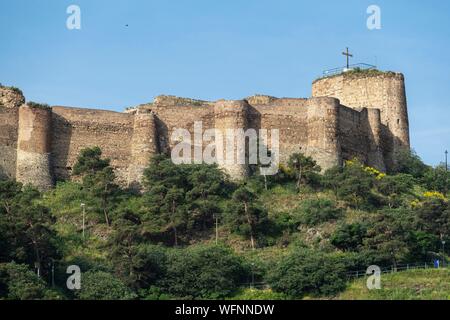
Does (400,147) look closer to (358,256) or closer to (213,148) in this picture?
(213,148)

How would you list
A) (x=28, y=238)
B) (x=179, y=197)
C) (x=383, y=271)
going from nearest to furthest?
(x=28, y=238), (x=383, y=271), (x=179, y=197)

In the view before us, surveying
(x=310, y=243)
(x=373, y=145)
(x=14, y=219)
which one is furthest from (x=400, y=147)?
(x=14, y=219)

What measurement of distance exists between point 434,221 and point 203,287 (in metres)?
10.6

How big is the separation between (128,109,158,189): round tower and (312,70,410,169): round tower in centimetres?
1143

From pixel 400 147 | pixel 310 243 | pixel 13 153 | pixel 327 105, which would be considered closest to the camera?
pixel 310 243

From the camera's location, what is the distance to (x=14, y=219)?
153 ft

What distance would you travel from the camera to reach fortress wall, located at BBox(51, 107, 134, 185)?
56.0m

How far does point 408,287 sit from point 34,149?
17485mm

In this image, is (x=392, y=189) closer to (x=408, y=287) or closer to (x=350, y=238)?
(x=350, y=238)

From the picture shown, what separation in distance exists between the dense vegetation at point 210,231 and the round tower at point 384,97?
12.3 feet

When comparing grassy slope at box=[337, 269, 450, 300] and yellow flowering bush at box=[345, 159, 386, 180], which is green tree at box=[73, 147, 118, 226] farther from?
grassy slope at box=[337, 269, 450, 300]

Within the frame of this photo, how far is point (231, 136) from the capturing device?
56750 mm

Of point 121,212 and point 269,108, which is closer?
point 121,212

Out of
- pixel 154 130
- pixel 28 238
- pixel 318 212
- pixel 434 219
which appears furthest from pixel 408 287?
pixel 154 130
